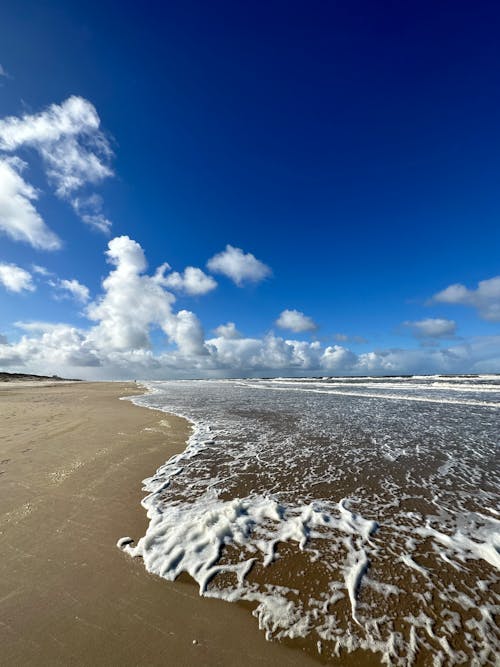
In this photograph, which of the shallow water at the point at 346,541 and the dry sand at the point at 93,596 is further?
the shallow water at the point at 346,541

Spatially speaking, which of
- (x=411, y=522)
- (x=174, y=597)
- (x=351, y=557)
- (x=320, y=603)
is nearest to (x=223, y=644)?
(x=174, y=597)

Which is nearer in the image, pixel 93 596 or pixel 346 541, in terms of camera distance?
pixel 93 596

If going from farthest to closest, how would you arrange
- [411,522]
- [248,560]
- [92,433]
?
[92,433], [411,522], [248,560]

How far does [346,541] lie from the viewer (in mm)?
4176

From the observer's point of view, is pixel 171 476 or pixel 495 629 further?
pixel 171 476

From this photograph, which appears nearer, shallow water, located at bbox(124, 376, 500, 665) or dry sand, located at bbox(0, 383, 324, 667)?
dry sand, located at bbox(0, 383, 324, 667)

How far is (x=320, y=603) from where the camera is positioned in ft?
10.1

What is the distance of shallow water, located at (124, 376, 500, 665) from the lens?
2.81 metres

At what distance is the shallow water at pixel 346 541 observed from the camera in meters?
2.81

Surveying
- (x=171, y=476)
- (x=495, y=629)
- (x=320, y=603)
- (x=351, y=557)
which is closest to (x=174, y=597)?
(x=320, y=603)

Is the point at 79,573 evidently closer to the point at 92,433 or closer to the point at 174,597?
the point at 174,597

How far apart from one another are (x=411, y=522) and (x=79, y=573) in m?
4.89

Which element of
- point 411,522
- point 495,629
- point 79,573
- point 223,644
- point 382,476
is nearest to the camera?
point 223,644

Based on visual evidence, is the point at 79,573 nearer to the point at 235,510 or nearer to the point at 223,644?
the point at 223,644
